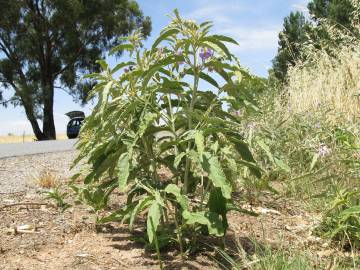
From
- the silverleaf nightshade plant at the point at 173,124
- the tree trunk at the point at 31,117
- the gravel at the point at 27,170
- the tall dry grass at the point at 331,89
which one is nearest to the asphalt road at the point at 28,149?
the gravel at the point at 27,170

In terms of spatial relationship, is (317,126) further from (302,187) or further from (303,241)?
(303,241)

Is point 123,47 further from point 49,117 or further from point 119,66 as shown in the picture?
point 49,117

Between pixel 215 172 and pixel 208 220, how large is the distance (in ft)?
0.80

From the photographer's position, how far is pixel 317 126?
4574 millimetres

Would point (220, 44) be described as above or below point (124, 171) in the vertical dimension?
above

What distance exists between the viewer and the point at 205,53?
2428 millimetres

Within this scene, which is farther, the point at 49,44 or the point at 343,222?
the point at 49,44

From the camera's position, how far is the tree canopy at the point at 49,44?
2177cm

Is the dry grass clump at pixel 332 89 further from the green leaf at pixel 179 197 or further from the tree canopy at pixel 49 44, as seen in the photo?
the tree canopy at pixel 49 44

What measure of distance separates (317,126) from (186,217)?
2.62 metres

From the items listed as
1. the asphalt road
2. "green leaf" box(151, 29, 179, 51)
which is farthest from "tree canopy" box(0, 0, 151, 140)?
"green leaf" box(151, 29, 179, 51)

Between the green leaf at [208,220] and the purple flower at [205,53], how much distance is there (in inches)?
27.7

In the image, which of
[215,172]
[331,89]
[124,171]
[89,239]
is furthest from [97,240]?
[331,89]

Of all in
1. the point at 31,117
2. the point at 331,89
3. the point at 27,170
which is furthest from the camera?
the point at 31,117
